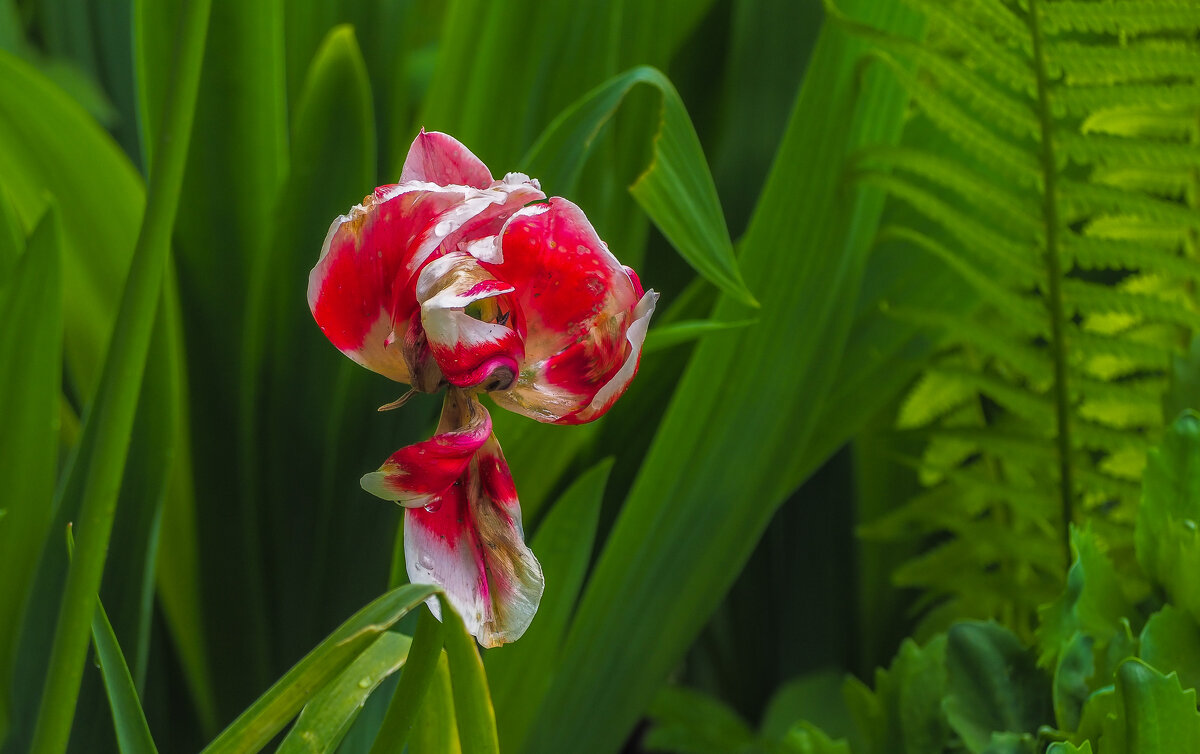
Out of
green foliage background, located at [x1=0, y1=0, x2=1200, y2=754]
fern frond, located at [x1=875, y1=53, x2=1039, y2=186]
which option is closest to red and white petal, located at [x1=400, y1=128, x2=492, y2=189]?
green foliage background, located at [x1=0, y1=0, x2=1200, y2=754]

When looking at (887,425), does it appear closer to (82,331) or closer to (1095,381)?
(1095,381)

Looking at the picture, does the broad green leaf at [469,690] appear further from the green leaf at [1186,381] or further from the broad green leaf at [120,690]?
the green leaf at [1186,381]

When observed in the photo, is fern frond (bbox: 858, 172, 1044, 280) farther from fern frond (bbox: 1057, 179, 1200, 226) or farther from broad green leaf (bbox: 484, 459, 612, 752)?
broad green leaf (bbox: 484, 459, 612, 752)

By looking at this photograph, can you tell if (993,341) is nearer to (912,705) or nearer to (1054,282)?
(1054,282)

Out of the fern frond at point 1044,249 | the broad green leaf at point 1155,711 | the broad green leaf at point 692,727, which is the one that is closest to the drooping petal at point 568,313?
the broad green leaf at point 1155,711

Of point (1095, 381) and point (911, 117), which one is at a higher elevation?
point (911, 117)

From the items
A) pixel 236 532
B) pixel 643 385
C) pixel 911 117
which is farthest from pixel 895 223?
pixel 236 532
